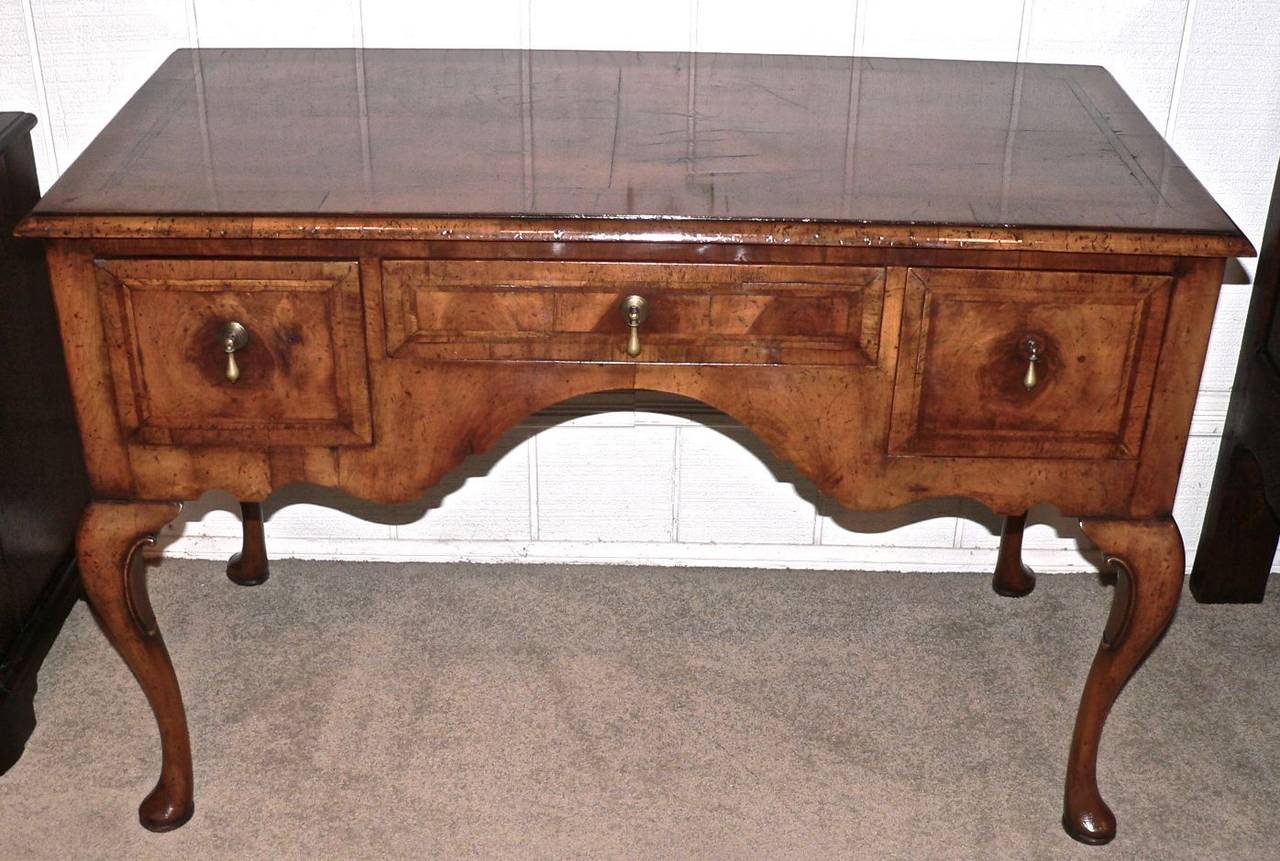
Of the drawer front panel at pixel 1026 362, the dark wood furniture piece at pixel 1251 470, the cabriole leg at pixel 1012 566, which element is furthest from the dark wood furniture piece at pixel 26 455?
the dark wood furniture piece at pixel 1251 470

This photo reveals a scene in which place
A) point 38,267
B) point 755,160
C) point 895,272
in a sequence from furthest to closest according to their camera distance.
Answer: point 38,267 → point 755,160 → point 895,272

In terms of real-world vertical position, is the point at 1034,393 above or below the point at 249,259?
below

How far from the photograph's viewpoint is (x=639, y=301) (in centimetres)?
146

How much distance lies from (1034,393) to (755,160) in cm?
39

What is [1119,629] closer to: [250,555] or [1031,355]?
[1031,355]

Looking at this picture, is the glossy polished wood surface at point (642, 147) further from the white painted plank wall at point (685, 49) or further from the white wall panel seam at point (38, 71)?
the white wall panel seam at point (38, 71)

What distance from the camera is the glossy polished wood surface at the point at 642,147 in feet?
4.67

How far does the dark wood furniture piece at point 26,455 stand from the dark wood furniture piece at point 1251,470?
1745mm

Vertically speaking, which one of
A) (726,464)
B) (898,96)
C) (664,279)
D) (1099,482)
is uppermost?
(898,96)

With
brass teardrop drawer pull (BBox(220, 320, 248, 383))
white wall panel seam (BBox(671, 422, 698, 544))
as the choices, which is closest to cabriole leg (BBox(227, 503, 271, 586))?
white wall panel seam (BBox(671, 422, 698, 544))

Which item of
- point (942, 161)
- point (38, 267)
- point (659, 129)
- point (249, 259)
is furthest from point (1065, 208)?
point (38, 267)

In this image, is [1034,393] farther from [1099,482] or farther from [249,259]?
[249,259]

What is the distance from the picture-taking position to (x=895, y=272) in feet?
4.75

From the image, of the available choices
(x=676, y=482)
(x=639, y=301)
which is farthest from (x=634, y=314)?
(x=676, y=482)
